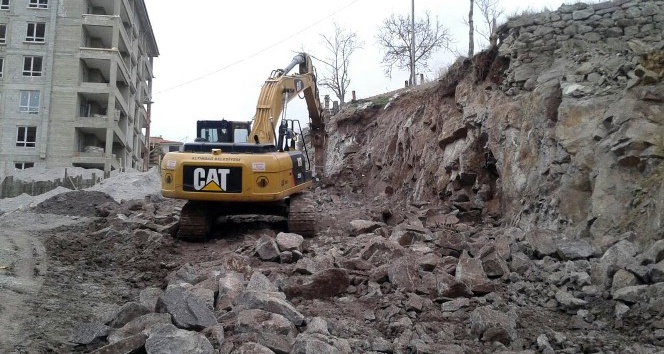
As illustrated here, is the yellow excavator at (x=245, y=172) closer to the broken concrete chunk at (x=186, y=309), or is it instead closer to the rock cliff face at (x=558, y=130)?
the rock cliff face at (x=558, y=130)

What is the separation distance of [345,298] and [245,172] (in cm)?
394

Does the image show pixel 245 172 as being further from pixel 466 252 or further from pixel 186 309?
pixel 186 309

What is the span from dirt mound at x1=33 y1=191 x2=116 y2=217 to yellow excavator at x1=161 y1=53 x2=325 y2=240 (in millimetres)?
5758

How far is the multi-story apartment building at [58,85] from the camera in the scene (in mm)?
33375

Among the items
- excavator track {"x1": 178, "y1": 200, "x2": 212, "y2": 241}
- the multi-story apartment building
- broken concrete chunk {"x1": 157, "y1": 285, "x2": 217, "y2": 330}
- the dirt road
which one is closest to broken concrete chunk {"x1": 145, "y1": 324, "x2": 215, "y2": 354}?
broken concrete chunk {"x1": 157, "y1": 285, "x2": 217, "y2": 330}

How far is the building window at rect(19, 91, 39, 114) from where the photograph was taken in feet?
110

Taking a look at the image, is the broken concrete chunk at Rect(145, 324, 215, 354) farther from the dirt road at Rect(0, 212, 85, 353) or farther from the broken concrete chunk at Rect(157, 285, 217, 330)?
the dirt road at Rect(0, 212, 85, 353)

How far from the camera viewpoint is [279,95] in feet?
40.4

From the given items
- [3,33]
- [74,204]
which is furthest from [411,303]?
[3,33]

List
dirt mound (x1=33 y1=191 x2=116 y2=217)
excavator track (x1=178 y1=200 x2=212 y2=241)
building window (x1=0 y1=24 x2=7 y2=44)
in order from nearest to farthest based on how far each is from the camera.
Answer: excavator track (x1=178 y1=200 x2=212 y2=241), dirt mound (x1=33 y1=191 x2=116 y2=217), building window (x1=0 y1=24 x2=7 y2=44)

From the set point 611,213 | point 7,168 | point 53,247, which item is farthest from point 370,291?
point 7,168

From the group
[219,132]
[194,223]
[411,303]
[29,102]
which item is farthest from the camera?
[29,102]

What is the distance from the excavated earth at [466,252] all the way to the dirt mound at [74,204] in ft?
0.89

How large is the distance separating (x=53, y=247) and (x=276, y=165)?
3.90 m
